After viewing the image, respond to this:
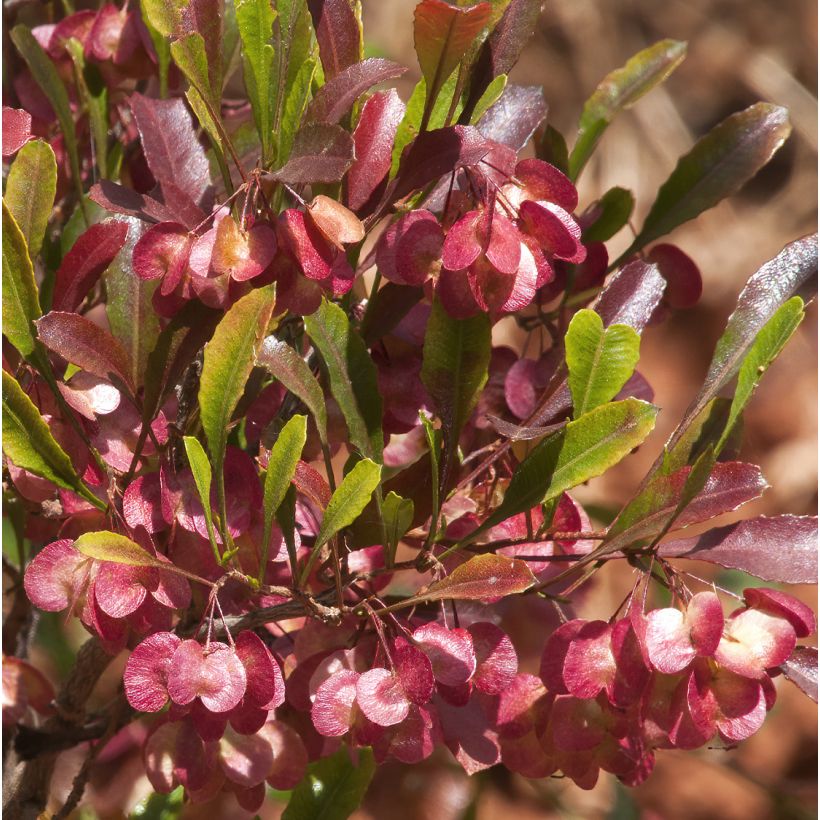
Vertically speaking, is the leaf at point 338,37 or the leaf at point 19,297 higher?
the leaf at point 338,37

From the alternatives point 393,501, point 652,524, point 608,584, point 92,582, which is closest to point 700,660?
point 652,524

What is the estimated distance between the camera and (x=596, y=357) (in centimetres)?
64

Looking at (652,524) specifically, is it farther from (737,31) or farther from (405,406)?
(737,31)

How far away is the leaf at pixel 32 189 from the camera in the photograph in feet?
2.21

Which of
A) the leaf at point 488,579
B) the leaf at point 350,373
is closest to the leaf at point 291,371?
the leaf at point 350,373

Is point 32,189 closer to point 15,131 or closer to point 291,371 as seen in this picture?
point 15,131

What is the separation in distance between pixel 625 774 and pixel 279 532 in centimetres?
27

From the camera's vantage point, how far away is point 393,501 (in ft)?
2.18

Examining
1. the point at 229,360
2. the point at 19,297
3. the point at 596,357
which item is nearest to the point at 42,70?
the point at 19,297

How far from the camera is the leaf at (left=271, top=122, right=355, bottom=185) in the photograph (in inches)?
23.3

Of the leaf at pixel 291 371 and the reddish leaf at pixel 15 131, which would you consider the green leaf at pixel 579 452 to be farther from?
the reddish leaf at pixel 15 131

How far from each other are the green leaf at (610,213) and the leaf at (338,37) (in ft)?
0.81

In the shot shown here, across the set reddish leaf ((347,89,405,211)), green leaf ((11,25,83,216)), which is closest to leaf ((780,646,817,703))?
reddish leaf ((347,89,405,211))

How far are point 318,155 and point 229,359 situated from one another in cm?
12
